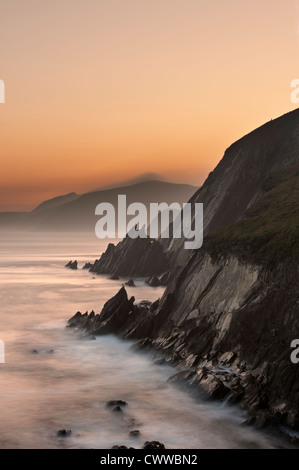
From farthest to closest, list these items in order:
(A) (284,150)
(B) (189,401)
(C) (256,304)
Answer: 1. (A) (284,150)
2. (C) (256,304)
3. (B) (189,401)

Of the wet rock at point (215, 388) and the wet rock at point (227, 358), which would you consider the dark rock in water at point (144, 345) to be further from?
the wet rock at point (215, 388)

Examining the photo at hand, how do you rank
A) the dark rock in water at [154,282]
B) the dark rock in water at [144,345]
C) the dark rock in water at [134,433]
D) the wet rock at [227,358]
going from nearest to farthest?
1. the dark rock in water at [134,433]
2. the wet rock at [227,358]
3. the dark rock in water at [144,345]
4. the dark rock in water at [154,282]

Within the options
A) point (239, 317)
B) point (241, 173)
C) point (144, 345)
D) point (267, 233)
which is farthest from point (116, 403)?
point (241, 173)

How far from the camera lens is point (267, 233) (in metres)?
42.8

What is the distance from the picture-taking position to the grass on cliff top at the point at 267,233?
39.3 m

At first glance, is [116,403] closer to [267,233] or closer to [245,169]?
[267,233]

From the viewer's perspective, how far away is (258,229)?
149 ft

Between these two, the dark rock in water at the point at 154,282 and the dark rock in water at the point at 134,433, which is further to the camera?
the dark rock in water at the point at 154,282

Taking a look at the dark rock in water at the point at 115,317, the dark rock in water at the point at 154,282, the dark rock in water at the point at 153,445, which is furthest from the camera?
Answer: the dark rock in water at the point at 154,282

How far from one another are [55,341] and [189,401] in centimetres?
2019

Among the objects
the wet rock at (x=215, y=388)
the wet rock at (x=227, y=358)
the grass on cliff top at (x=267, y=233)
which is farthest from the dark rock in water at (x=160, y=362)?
the grass on cliff top at (x=267, y=233)

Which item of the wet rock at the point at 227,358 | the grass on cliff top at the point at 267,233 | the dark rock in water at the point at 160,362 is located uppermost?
the grass on cliff top at the point at 267,233
